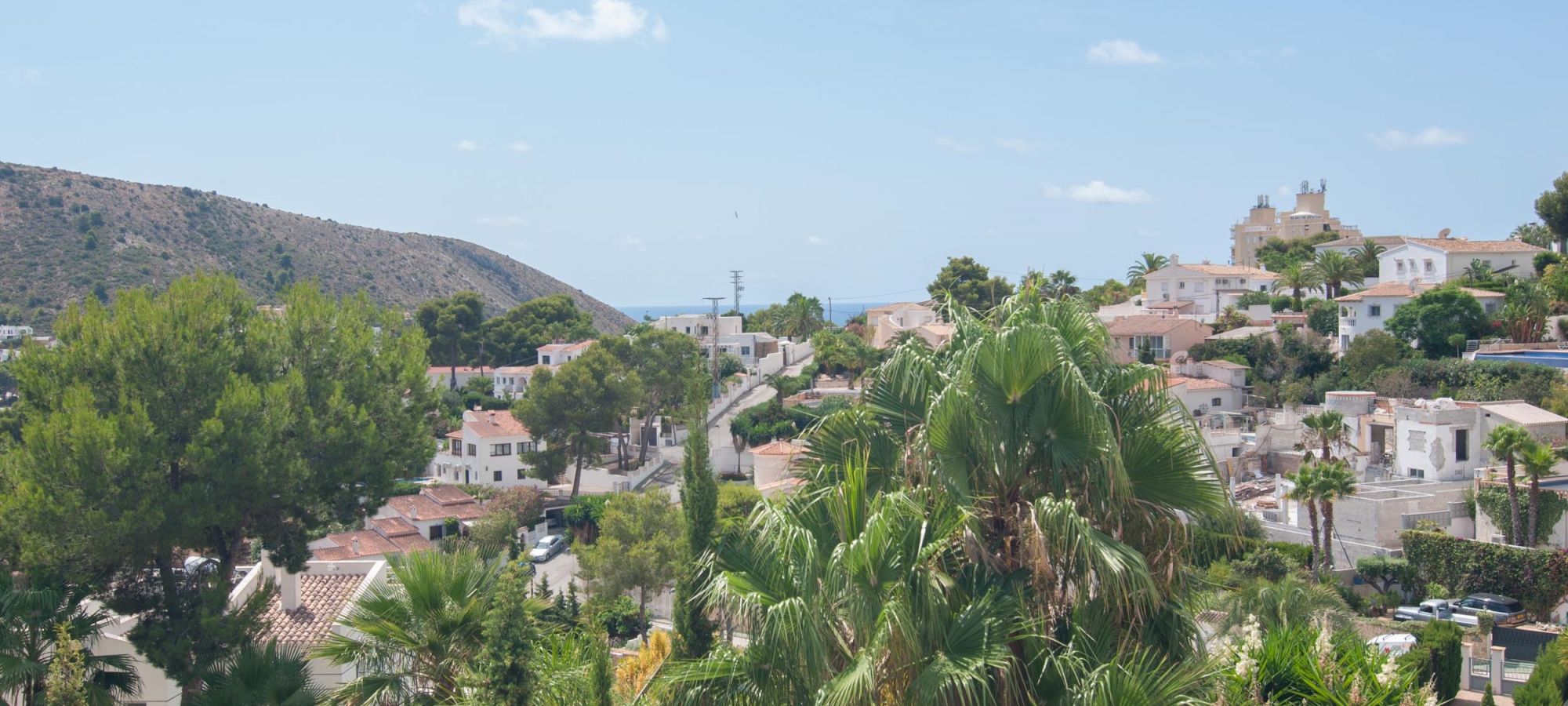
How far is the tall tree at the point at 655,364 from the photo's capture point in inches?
2275

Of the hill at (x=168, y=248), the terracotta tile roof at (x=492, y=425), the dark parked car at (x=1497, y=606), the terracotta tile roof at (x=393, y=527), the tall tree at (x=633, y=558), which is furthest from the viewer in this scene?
the hill at (x=168, y=248)

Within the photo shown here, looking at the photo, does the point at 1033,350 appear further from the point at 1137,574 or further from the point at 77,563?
the point at 77,563

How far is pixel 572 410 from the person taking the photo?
52.3m

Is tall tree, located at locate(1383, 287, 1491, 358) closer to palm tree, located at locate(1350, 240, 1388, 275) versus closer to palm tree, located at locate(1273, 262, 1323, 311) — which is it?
palm tree, located at locate(1273, 262, 1323, 311)

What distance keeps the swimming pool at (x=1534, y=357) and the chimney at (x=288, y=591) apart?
43672mm

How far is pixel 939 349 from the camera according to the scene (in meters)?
7.69

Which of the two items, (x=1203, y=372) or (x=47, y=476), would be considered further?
(x=1203, y=372)

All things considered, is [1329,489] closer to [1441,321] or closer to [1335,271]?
[1441,321]

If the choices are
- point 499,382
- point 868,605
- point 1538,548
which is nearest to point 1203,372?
point 1538,548

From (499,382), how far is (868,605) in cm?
6919

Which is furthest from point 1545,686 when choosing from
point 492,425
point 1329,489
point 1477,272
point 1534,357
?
point 1477,272

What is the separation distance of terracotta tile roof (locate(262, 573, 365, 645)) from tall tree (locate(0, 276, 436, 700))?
967 millimetres

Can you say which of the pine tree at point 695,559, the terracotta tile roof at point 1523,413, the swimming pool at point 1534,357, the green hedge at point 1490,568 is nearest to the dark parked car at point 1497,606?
the green hedge at point 1490,568

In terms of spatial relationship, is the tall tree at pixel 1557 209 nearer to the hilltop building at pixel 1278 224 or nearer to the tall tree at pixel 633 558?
the hilltop building at pixel 1278 224
